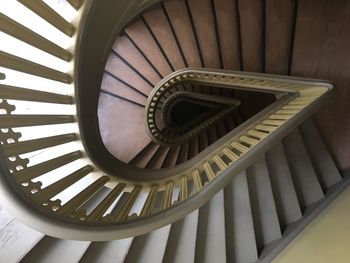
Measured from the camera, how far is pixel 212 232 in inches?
100

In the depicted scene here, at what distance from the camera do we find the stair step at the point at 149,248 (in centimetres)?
233

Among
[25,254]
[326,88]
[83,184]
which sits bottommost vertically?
[25,254]

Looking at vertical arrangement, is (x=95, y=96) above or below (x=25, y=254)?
above

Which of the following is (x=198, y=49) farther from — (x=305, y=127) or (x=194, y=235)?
(x=194, y=235)

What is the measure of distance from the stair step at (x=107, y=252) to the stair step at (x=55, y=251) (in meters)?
0.12

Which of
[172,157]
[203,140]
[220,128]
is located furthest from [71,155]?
[220,128]

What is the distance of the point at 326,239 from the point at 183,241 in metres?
1.21

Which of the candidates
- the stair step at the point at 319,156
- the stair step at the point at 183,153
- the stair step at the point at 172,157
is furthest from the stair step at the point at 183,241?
the stair step at the point at 183,153

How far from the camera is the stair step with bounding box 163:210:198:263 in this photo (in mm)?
2449

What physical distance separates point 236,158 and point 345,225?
119 cm

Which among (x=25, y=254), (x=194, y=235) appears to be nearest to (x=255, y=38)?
(x=194, y=235)

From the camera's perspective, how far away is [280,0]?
10.3ft

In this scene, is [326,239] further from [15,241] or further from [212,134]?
[212,134]

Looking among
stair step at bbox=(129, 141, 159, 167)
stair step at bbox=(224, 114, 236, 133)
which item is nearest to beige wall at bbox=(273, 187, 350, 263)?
stair step at bbox=(129, 141, 159, 167)
